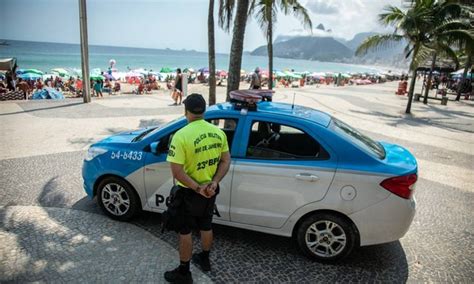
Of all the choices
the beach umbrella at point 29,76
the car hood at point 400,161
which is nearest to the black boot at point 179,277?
the car hood at point 400,161

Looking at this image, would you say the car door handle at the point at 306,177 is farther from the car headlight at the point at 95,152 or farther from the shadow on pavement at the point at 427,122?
the shadow on pavement at the point at 427,122

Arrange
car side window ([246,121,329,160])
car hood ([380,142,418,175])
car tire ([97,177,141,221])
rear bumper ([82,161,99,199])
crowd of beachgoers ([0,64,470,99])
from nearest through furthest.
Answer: car hood ([380,142,418,175]) → car side window ([246,121,329,160]) → car tire ([97,177,141,221]) → rear bumper ([82,161,99,199]) → crowd of beachgoers ([0,64,470,99])

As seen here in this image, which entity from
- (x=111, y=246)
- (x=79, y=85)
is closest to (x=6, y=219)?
(x=111, y=246)

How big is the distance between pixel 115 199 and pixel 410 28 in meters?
15.2

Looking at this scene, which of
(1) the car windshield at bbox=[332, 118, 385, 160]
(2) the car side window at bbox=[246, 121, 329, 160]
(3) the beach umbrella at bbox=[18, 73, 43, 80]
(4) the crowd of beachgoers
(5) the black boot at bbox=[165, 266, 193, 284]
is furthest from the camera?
(3) the beach umbrella at bbox=[18, 73, 43, 80]

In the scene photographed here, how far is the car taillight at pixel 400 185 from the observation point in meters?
3.29

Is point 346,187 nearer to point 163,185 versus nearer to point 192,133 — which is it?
point 192,133

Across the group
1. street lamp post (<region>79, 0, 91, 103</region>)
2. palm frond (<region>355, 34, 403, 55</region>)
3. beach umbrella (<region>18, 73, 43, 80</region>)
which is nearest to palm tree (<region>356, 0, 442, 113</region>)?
palm frond (<region>355, 34, 403, 55</region>)

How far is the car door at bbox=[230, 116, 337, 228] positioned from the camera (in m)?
3.43

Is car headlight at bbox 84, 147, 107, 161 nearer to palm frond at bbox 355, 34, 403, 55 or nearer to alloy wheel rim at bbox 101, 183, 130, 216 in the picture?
alloy wheel rim at bbox 101, 183, 130, 216

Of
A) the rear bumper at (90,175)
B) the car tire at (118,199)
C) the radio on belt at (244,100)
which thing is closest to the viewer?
the radio on belt at (244,100)

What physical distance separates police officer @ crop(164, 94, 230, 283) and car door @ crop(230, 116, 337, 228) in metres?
0.65

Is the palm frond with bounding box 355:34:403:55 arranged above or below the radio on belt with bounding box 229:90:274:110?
above

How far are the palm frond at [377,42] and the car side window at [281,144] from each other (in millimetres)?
13871
